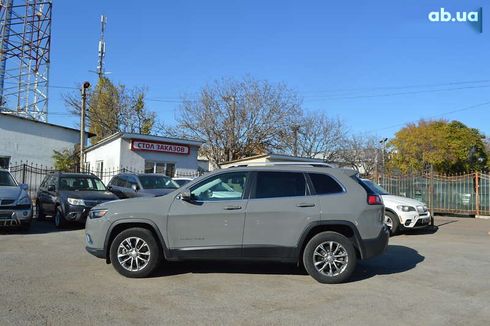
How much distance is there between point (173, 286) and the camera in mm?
6617

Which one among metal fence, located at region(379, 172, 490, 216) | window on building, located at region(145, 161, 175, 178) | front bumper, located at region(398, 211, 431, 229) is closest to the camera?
front bumper, located at region(398, 211, 431, 229)

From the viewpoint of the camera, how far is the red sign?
941 inches

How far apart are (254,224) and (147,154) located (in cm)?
1826

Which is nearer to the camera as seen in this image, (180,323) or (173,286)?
(180,323)

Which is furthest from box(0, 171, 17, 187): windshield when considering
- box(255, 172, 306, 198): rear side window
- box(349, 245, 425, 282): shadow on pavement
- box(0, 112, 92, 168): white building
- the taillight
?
box(0, 112, 92, 168): white building

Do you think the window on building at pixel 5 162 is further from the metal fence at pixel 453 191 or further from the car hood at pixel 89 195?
the metal fence at pixel 453 191

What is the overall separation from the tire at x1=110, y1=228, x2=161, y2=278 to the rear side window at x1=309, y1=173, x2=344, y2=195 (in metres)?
2.63

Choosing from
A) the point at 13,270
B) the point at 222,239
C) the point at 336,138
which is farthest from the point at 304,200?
the point at 336,138

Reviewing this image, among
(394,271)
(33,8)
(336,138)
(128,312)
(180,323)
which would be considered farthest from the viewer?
(336,138)

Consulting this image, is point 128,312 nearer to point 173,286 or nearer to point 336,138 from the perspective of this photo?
point 173,286

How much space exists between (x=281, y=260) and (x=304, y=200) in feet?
3.19

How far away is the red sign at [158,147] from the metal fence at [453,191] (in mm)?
11096

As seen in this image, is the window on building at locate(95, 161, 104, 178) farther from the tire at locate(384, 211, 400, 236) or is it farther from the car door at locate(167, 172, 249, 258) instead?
the car door at locate(167, 172, 249, 258)

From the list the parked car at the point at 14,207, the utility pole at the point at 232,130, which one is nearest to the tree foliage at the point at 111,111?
the utility pole at the point at 232,130
